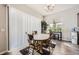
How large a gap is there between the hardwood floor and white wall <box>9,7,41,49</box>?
0.31 metres

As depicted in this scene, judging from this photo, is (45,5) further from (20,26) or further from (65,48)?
(65,48)

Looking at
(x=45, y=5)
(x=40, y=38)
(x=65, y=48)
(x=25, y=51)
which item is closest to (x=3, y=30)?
(x=25, y=51)

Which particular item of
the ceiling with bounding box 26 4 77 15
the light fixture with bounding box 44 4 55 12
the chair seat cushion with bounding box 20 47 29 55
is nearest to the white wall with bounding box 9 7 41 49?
the chair seat cushion with bounding box 20 47 29 55

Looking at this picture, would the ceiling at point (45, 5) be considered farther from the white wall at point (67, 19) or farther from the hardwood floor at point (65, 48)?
the hardwood floor at point (65, 48)

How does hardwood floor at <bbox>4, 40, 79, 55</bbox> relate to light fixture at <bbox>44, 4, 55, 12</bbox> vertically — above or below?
below

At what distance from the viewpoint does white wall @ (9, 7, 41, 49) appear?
252cm

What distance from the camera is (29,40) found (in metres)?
2.55

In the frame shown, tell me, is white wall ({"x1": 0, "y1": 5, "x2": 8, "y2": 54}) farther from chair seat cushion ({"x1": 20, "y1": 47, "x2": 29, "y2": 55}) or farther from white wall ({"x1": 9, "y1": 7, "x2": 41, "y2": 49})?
chair seat cushion ({"x1": 20, "y1": 47, "x2": 29, "y2": 55})

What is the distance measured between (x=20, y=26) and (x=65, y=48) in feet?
3.60

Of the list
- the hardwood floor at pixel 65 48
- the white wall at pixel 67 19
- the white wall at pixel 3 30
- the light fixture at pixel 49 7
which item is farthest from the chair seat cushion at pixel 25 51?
the light fixture at pixel 49 7

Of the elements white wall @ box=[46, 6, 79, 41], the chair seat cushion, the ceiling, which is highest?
the ceiling
